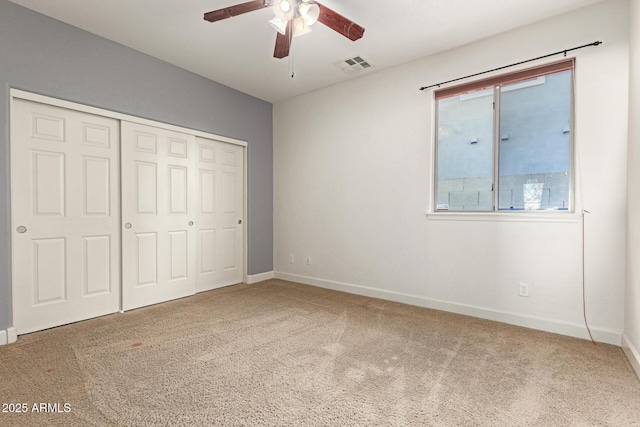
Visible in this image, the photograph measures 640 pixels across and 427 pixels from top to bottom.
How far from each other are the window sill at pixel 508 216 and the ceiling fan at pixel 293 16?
6.56 feet

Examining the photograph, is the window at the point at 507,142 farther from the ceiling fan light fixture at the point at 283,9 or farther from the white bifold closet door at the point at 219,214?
the white bifold closet door at the point at 219,214

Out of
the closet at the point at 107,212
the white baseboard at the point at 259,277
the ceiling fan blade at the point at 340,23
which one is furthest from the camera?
the white baseboard at the point at 259,277

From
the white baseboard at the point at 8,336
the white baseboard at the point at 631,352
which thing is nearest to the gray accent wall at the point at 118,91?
the white baseboard at the point at 8,336

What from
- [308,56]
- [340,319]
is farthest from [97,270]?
[308,56]

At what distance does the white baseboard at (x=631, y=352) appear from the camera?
6.70 ft

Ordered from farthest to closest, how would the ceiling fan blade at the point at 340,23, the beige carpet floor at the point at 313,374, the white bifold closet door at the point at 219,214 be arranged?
the white bifold closet door at the point at 219,214 < the ceiling fan blade at the point at 340,23 < the beige carpet floor at the point at 313,374

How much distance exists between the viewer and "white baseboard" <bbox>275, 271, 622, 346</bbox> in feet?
8.36

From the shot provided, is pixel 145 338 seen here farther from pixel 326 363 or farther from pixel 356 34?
pixel 356 34

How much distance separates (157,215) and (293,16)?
262cm

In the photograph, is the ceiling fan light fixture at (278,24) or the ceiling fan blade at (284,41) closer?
the ceiling fan light fixture at (278,24)

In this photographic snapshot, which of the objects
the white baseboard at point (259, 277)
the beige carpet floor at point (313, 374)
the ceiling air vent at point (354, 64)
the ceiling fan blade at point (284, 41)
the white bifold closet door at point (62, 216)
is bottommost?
the beige carpet floor at point (313, 374)

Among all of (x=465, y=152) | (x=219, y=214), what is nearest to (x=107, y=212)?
(x=219, y=214)

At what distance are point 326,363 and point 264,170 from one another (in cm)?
332

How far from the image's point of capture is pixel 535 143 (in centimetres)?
288
